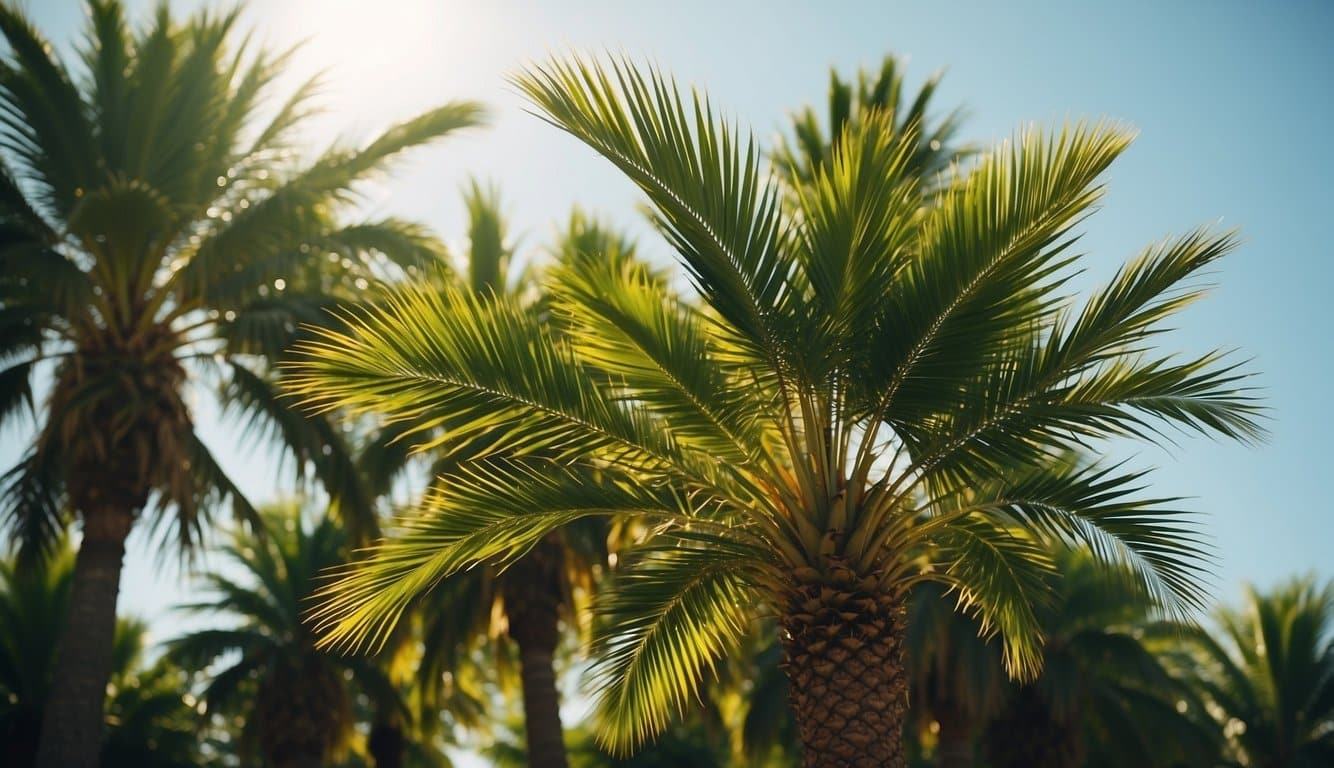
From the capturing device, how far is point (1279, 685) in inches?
886

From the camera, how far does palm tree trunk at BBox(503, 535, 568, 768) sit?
1546 centimetres

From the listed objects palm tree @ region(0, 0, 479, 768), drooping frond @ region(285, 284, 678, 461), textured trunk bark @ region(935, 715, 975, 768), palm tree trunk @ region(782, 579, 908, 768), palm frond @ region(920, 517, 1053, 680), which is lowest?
textured trunk bark @ region(935, 715, 975, 768)

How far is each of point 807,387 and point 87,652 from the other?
8.37 meters

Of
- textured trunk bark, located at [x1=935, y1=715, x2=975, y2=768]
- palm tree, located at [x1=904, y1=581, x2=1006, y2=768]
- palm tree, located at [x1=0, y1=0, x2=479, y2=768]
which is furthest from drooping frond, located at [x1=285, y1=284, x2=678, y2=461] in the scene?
textured trunk bark, located at [x1=935, y1=715, x2=975, y2=768]

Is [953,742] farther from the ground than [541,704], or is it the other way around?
[541,704]

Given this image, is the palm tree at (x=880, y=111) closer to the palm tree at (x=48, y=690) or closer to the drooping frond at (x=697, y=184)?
the drooping frond at (x=697, y=184)

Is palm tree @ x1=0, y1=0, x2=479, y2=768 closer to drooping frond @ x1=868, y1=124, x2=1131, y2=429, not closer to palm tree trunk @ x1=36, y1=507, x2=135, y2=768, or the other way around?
palm tree trunk @ x1=36, y1=507, x2=135, y2=768

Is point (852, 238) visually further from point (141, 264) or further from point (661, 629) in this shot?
point (141, 264)

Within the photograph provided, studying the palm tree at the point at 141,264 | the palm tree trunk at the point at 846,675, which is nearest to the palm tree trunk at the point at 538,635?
the palm tree at the point at 141,264

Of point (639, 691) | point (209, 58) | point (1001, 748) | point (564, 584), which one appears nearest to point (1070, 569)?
point (1001, 748)

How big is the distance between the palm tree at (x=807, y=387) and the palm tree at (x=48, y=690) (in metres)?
13.4

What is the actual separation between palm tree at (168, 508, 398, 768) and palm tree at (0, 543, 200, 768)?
117 centimetres

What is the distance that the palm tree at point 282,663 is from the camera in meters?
18.5

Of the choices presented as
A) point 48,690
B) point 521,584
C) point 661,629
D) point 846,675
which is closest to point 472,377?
point 661,629
